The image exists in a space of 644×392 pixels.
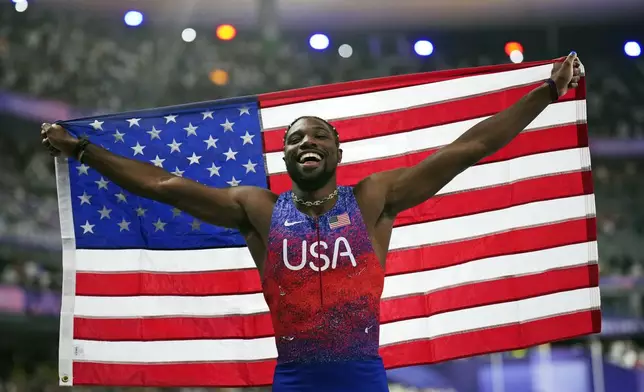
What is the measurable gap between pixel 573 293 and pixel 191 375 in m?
1.73

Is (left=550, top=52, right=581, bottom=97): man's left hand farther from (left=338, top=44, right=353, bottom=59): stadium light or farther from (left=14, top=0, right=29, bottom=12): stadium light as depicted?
(left=14, top=0, right=29, bottom=12): stadium light

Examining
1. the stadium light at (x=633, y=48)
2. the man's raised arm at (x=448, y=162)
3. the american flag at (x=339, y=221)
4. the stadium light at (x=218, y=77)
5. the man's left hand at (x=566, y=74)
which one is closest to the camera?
the american flag at (x=339, y=221)

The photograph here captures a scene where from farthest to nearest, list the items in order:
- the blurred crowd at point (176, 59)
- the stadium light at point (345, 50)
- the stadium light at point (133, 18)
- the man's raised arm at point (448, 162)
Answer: the stadium light at point (345, 50) → the blurred crowd at point (176, 59) → the stadium light at point (133, 18) → the man's raised arm at point (448, 162)

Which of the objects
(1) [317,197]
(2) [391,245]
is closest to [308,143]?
(1) [317,197]

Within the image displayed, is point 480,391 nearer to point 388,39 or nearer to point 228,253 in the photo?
point 388,39

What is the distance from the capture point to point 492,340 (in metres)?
3.59

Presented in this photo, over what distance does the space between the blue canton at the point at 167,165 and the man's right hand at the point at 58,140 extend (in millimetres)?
508

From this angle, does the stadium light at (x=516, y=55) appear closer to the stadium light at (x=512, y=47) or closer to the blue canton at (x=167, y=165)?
the stadium light at (x=512, y=47)

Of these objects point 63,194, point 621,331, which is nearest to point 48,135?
point 63,194

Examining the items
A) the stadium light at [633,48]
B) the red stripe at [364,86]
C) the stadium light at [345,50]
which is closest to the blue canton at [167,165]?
the red stripe at [364,86]

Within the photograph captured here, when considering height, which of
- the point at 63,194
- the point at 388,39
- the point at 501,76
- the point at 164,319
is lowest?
the point at 164,319

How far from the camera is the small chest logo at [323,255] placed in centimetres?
266

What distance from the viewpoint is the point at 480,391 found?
28.0 ft

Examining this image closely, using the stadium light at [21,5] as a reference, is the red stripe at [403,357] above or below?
below
